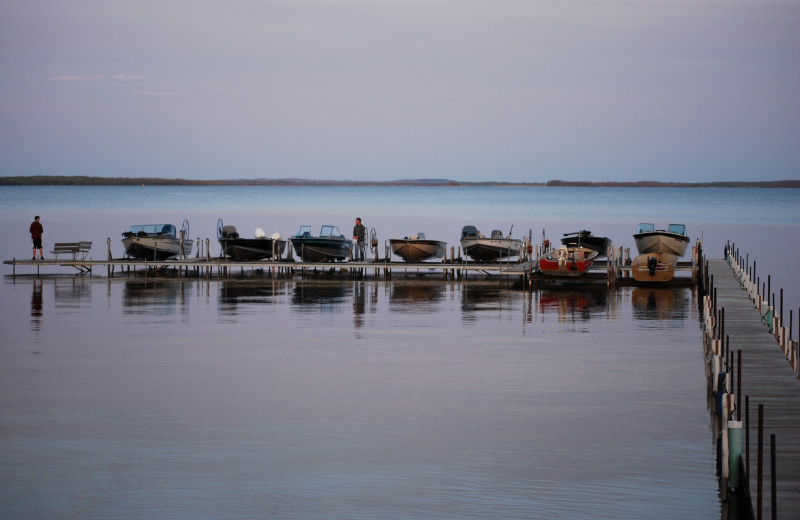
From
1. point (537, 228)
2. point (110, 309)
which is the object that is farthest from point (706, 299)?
point (537, 228)

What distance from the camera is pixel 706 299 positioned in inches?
889

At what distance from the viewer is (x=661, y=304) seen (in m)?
30.2

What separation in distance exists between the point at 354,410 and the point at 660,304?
16043mm

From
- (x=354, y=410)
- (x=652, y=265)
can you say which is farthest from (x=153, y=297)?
(x=354, y=410)

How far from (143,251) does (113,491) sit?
28.7 metres

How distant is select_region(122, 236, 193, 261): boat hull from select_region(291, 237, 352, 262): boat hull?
431 cm

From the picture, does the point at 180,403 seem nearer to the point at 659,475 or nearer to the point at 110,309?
the point at 659,475

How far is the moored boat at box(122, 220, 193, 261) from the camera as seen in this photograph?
39906 millimetres

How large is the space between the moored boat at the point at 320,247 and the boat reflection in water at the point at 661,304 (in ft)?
36.5

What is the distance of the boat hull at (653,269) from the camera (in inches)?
1363

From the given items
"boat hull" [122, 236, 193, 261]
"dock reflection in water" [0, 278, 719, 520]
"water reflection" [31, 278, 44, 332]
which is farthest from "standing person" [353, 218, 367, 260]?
"dock reflection in water" [0, 278, 719, 520]

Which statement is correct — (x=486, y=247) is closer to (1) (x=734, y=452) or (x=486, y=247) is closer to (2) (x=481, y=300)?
(2) (x=481, y=300)

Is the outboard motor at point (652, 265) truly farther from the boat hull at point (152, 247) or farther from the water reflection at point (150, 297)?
the boat hull at point (152, 247)

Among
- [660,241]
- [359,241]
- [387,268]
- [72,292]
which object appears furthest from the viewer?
[660,241]
